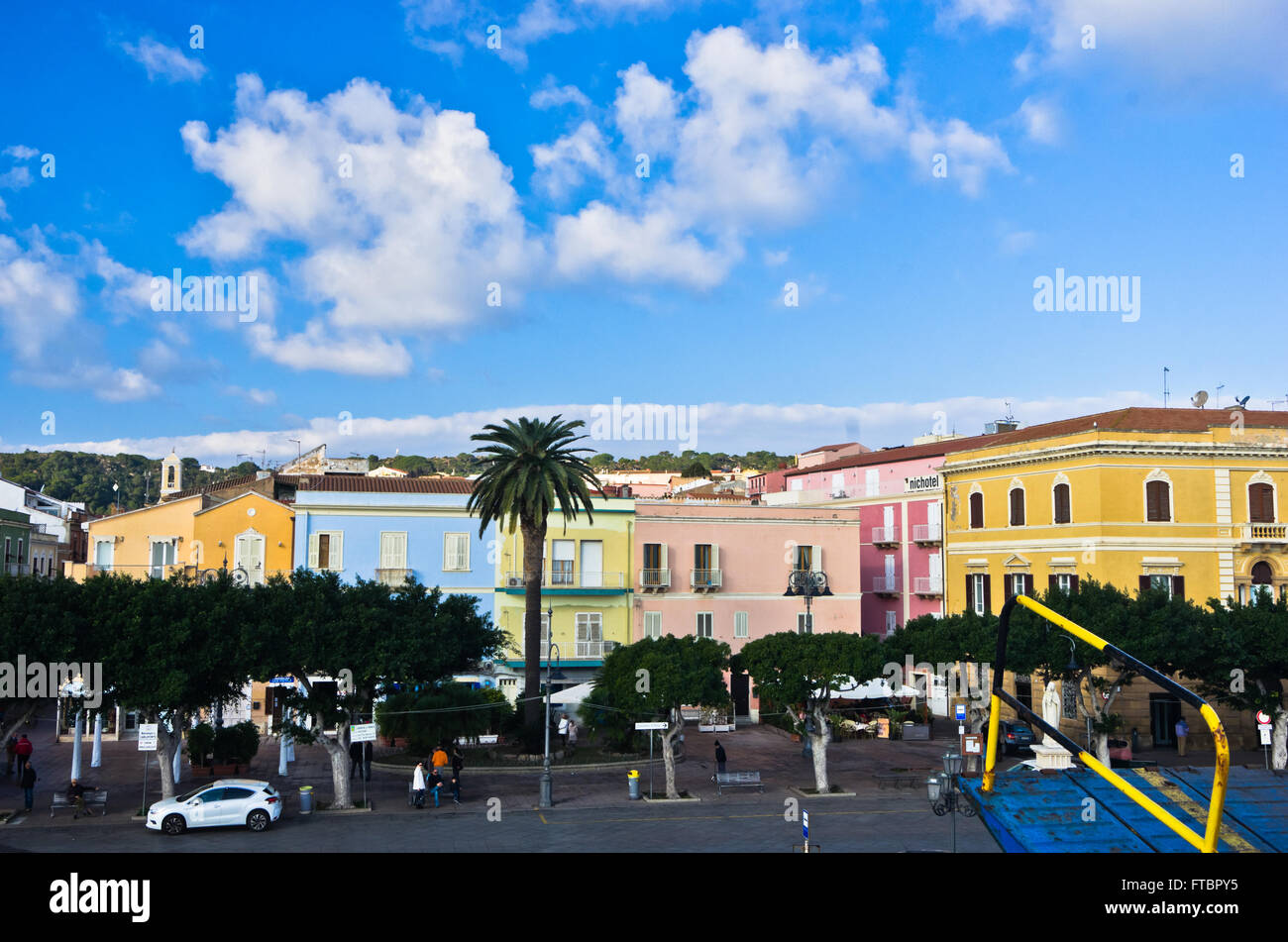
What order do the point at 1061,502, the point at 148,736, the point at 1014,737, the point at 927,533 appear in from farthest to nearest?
the point at 927,533 < the point at 1061,502 < the point at 1014,737 < the point at 148,736

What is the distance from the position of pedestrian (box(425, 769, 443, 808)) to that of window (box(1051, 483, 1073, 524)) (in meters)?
28.9

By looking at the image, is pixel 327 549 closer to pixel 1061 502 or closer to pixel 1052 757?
pixel 1052 757

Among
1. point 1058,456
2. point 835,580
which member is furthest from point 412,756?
point 1058,456

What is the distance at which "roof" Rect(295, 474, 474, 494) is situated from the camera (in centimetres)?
5006

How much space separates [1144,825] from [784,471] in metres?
67.2

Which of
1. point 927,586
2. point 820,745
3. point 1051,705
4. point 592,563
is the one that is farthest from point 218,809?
point 927,586

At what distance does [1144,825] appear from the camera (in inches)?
493

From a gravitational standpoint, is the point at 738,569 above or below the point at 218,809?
above

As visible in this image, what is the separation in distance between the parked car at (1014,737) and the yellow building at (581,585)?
17.7 metres

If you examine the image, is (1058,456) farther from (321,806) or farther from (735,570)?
(321,806)

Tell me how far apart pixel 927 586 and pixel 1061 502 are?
10167mm

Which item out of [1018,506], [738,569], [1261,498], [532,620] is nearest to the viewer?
[532,620]

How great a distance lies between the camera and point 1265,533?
145ft

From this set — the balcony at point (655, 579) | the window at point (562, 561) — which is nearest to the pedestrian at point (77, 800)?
the window at point (562, 561)
